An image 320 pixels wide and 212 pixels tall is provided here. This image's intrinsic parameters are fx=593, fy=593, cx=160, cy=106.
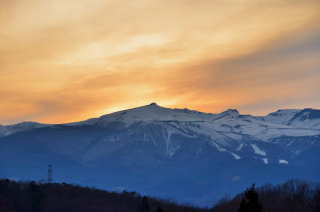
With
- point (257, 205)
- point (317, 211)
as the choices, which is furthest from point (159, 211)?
point (317, 211)

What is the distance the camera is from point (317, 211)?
199625 millimetres

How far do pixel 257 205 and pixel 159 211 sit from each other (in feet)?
100

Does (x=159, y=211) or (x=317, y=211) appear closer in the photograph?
(x=159, y=211)

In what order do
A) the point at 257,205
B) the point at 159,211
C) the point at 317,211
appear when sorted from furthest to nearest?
the point at 317,211, the point at 159,211, the point at 257,205

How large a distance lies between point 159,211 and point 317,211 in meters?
84.4

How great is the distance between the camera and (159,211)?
135 m

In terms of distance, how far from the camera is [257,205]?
365 feet

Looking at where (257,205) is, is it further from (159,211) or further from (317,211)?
(317,211)

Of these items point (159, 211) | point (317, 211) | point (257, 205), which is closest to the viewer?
point (257, 205)

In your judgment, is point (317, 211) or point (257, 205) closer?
point (257, 205)

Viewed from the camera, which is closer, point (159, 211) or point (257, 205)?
point (257, 205)

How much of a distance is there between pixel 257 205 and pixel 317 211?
96555 mm
